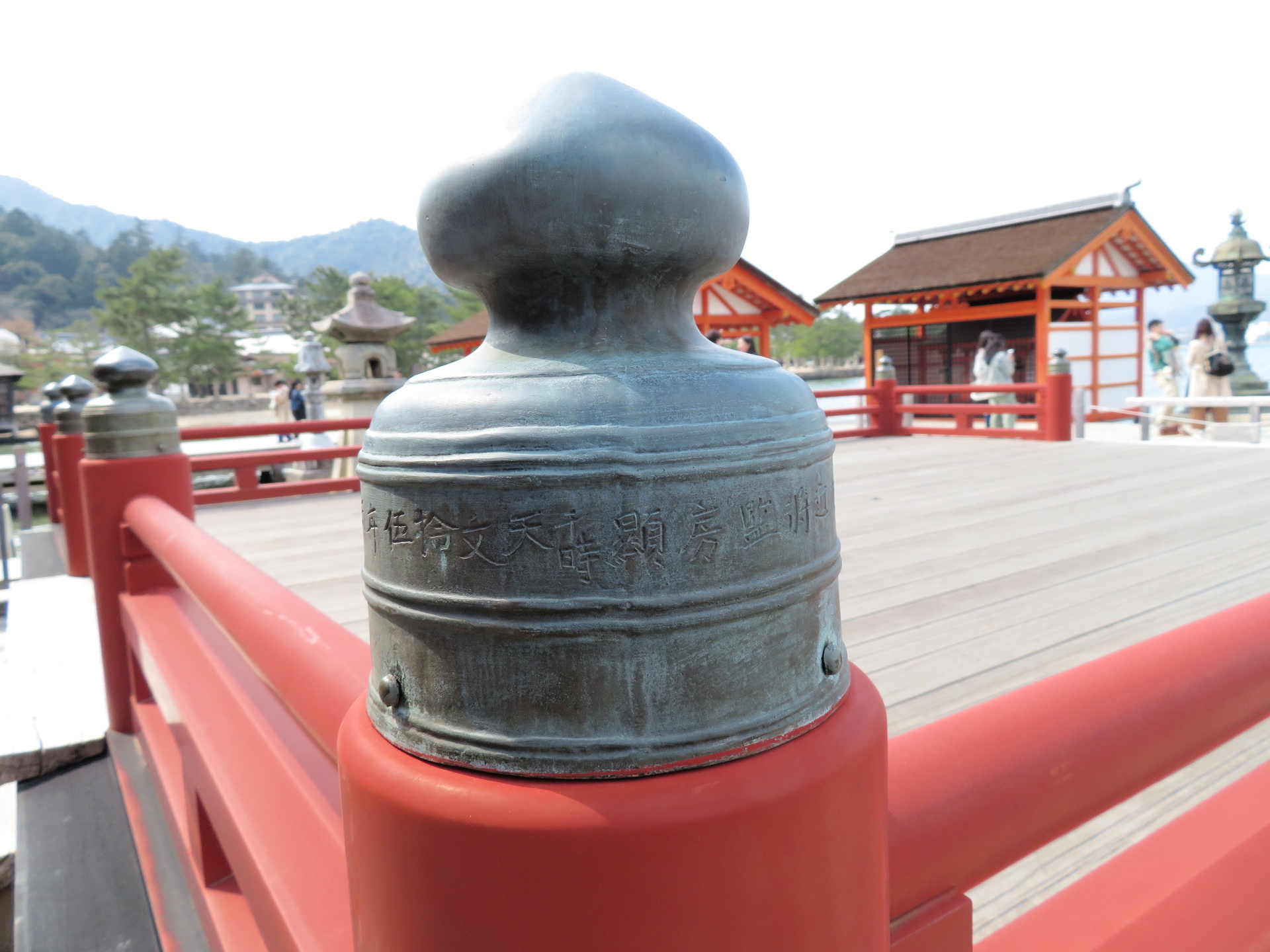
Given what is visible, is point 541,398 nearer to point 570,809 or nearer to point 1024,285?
point 570,809

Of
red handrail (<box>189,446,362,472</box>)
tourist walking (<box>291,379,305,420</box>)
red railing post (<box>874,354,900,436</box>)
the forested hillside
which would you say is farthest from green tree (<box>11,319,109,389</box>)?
the forested hillside

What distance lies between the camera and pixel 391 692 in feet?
1.70

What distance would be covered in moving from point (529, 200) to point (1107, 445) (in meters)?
8.12

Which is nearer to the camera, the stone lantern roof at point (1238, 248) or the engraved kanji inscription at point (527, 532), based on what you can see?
the engraved kanji inscription at point (527, 532)

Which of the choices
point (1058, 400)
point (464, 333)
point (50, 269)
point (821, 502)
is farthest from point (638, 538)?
point (50, 269)

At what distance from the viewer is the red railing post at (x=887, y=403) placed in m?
9.08

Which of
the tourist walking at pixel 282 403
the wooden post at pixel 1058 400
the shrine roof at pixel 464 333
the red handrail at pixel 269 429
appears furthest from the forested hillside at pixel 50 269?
the wooden post at pixel 1058 400

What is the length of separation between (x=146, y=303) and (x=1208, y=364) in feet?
119

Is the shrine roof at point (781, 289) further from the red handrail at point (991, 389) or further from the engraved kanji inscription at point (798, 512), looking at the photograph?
the engraved kanji inscription at point (798, 512)

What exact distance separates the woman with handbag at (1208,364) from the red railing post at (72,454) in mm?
9597

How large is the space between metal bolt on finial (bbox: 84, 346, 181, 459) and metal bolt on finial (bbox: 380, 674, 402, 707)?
2.50 m

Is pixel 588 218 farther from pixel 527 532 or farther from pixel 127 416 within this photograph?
pixel 127 416

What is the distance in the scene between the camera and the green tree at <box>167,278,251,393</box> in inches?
1378

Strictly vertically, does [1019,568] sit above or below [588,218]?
below
